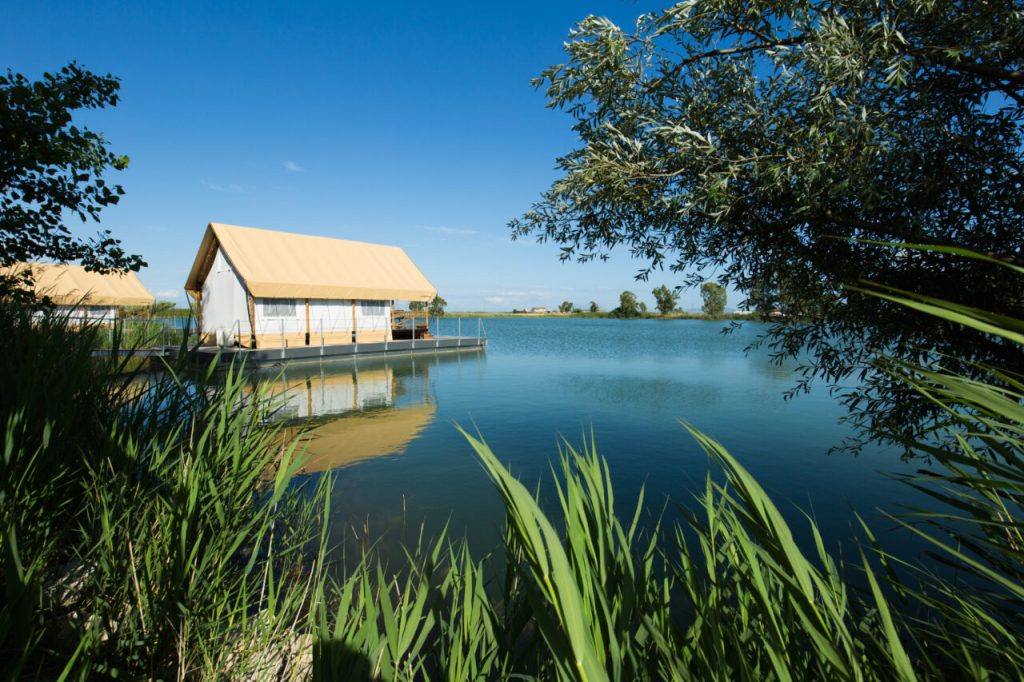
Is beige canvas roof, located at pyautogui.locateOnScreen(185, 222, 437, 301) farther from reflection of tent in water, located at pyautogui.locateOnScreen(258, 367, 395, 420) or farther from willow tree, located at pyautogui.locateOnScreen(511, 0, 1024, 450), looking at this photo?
willow tree, located at pyautogui.locateOnScreen(511, 0, 1024, 450)

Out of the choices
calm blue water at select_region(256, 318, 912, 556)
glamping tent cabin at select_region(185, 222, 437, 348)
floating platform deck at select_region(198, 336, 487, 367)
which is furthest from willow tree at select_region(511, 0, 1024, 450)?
glamping tent cabin at select_region(185, 222, 437, 348)

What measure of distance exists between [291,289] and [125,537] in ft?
81.1

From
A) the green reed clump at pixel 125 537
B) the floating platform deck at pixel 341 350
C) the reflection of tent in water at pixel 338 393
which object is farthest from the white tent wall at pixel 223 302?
the green reed clump at pixel 125 537

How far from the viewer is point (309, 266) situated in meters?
27.7

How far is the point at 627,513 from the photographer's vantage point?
7180mm

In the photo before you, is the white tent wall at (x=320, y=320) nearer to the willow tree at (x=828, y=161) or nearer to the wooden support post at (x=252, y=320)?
the wooden support post at (x=252, y=320)

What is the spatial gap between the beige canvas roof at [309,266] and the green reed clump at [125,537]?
2249 centimetres

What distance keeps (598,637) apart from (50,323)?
534 cm

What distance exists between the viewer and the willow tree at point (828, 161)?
364 centimetres

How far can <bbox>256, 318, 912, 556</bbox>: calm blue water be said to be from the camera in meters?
7.26

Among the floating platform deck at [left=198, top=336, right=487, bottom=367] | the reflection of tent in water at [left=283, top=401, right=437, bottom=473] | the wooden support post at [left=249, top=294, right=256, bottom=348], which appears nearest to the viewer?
the reflection of tent in water at [left=283, top=401, right=437, bottom=473]

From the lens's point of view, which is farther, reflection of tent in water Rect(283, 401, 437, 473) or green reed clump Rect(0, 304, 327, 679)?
reflection of tent in water Rect(283, 401, 437, 473)

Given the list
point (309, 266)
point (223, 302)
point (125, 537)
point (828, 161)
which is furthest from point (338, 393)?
point (828, 161)

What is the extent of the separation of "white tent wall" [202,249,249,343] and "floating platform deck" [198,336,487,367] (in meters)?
1.35
